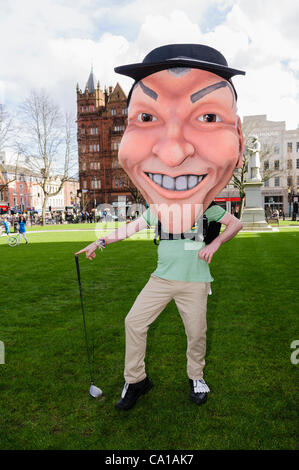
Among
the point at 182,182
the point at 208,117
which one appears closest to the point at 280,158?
the point at 208,117

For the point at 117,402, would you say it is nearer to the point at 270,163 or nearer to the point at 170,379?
the point at 170,379

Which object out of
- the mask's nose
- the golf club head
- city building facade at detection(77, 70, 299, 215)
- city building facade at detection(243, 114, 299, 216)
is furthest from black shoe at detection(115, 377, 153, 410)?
city building facade at detection(243, 114, 299, 216)

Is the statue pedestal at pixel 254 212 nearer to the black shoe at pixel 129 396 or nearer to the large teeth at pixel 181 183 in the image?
the black shoe at pixel 129 396

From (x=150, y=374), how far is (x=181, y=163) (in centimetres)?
219

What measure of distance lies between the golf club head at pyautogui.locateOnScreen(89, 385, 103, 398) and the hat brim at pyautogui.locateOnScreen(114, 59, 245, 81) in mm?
2672

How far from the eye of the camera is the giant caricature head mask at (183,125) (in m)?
2.65

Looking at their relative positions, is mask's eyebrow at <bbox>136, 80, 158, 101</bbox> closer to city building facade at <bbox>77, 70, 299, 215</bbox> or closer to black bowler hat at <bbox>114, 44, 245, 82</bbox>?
black bowler hat at <bbox>114, 44, 245, 82</bbox>

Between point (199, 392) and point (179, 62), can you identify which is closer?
point (179, 62)

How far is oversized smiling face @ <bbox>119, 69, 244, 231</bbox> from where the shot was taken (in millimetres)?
2656

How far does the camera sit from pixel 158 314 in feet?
9.87

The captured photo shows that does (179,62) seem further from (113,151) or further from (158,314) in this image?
(113,151)

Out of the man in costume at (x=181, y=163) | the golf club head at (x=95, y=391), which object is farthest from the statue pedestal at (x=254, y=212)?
the golf club head at (x=95, y=391)

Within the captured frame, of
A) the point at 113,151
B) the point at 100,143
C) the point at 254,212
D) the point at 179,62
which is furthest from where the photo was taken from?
the point at 100,143

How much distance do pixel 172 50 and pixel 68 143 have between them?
37.9 metres
